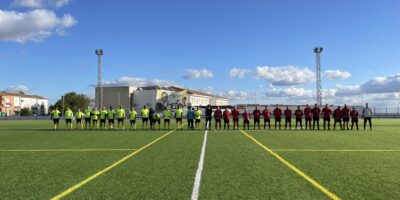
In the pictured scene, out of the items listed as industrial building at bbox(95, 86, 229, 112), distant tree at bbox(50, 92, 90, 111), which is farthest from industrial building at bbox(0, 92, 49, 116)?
industrial building at bbox(95, 86, 229, 112)

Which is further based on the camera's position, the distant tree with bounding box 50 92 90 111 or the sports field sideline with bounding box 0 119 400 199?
the distant tree with bounding box 50 92 90 111

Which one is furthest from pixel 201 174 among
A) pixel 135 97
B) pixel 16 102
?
pixel 16 102

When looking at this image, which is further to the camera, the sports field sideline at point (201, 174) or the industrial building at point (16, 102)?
the industrial building at point (16, 102)

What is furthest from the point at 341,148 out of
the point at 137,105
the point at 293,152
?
the point at 137,105

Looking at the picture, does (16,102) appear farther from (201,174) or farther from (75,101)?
(201,174)

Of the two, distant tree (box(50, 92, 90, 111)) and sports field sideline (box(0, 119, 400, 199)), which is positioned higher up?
distant tree (box(50, 92, 90, 111))

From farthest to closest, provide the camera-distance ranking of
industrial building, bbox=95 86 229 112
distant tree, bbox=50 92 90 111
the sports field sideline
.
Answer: distant tree, bbox=50 92 90 111 → industrial building, bbox=95 86 229 112 → the sports field sideline

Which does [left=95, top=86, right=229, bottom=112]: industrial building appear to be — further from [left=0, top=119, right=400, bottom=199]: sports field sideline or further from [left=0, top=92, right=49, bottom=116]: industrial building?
[left=0, top=119, right=400, bottom=199]: sports field sideline

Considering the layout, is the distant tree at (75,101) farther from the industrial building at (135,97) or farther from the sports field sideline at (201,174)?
the sports field sideline at (201,174)

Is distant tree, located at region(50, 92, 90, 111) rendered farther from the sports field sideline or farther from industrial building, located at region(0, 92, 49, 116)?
the sports field sideline

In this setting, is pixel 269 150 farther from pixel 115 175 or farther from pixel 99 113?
pixel 99 113

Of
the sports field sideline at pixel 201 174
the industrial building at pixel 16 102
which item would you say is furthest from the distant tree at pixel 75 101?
the sports field sideline at pixel 201 174

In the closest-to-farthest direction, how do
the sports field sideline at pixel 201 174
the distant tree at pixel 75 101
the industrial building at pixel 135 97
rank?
the sports field sideline at pixel 201 174 < the industrial building at pixel 135 97 < the distant tree at pixel 75 101

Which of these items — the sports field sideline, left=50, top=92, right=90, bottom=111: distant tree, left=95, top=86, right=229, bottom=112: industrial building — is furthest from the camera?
left=50, top=92, right=90, bottom=111: distant tree
